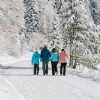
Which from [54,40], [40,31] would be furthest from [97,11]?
[54,40]

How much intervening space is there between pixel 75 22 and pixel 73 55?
337 centimetres

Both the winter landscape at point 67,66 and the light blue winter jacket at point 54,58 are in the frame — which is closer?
the winter landscape at point 67,66

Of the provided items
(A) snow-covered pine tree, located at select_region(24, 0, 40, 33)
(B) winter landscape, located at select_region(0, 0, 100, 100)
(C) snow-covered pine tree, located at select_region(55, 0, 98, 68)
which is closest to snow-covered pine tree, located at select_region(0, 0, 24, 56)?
(B) winter landscape, located at select_region(0, 0, 100, 100)

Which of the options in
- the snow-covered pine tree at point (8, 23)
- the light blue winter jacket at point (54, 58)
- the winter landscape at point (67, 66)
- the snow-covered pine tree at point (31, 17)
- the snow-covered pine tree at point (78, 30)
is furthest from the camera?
the snow-covered pine tree at point (31, 17)

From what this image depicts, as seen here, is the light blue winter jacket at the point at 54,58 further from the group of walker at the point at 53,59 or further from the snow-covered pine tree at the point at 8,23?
the snow-covered pine tree at the point at 8,23

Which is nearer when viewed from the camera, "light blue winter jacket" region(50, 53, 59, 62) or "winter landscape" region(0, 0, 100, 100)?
"winter landscape" region(0, 0, 100, 100)

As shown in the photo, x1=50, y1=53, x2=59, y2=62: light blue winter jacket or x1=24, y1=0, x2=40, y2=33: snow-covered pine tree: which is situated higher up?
x1=24, y1=0, x2=40, y2=33: snow-covered pine tree

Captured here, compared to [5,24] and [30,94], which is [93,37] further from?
[30,94]

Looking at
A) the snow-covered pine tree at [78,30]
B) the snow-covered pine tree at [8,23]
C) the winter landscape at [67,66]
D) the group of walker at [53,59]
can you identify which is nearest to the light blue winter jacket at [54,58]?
the group of walker at [53,59]

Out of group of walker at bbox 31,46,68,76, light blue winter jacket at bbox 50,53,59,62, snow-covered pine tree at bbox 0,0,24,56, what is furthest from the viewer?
snow-covered pine tree at bbox 0,0,24,56

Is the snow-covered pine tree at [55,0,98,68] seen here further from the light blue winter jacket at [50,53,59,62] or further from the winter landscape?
the light blue winter jacket at [50,53,59,62]

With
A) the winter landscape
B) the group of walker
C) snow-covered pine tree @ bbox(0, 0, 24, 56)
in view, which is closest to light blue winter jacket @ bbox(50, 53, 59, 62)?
the group of walker

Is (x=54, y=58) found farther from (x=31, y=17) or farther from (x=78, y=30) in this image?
(x=31, y=17)

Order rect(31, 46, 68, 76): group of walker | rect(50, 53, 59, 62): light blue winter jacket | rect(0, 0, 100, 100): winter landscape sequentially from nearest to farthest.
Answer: rect(0, 0, 100, 100): winter landscape, rect(31, 46, 68, 76): group of walker, rect(50, 53, 59, 62): light blue winter jacket
